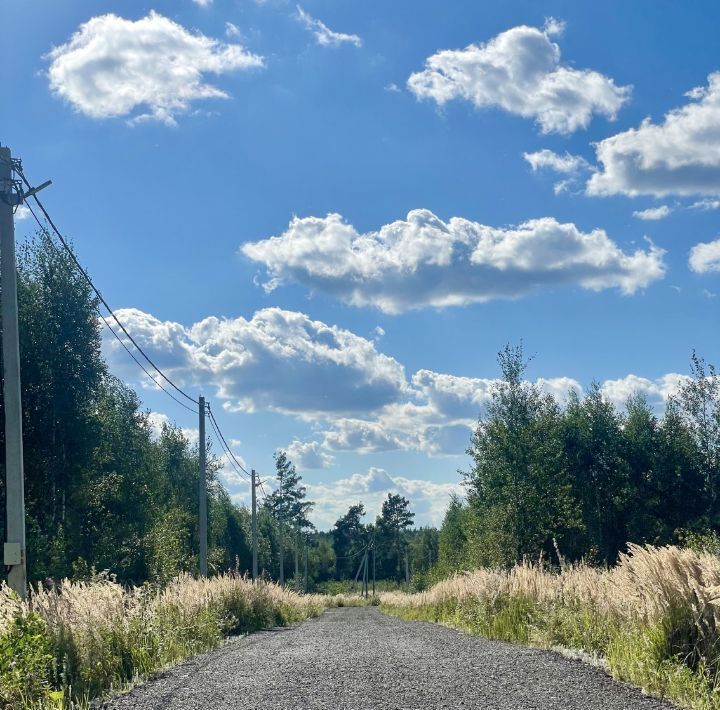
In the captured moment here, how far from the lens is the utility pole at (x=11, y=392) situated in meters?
10.7

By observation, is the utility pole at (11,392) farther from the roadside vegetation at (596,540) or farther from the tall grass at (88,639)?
the roadside vegetation at (596,540)

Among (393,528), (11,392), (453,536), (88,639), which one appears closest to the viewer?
(88,639)

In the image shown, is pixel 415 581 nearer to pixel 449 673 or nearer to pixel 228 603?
pixel 228 603

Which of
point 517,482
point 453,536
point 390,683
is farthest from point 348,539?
point 390,683

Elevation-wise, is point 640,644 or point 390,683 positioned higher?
point 640,644

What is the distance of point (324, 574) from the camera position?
132 m

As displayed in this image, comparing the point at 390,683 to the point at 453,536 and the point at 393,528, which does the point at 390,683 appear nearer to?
the point at 453,536

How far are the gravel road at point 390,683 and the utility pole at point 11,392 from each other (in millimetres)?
2389

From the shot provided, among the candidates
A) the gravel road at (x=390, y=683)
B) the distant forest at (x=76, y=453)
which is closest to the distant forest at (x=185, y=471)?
the distant forest at (x=76, y=453)

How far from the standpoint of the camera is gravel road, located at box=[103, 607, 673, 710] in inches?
297

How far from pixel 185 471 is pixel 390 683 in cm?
4801

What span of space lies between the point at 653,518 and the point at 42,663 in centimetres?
4251

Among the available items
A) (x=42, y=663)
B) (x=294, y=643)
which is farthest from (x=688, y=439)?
(x=42, y=663)

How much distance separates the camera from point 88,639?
1000cm
